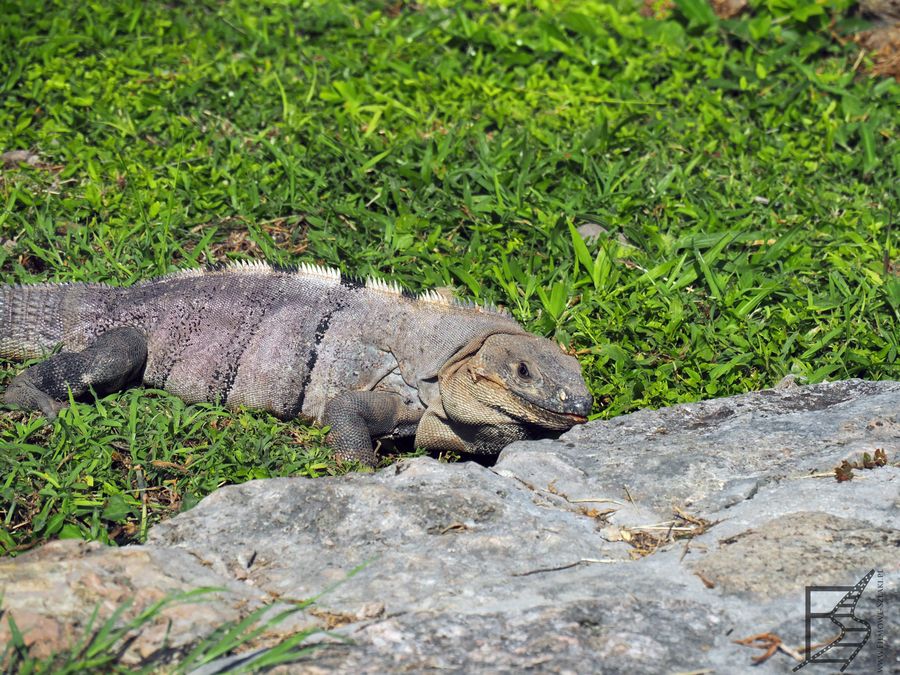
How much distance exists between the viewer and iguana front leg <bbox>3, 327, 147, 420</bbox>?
14.5 ft

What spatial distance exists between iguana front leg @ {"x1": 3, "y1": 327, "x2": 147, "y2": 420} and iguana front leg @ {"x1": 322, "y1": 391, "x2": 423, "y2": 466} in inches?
36.7

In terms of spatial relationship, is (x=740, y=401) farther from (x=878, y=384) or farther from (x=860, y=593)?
(x=860, y=593)

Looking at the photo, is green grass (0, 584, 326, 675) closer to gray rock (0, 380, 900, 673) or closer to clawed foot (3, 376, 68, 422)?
gray rock (0, 380, 900, 673)

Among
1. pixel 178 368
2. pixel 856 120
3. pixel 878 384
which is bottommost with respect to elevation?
pixel 178 368

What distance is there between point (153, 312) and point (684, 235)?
2.81m

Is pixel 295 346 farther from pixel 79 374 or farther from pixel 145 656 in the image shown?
pixel 145 656

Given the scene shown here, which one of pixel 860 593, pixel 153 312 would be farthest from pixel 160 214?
pixel 860 593

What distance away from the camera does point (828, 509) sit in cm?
342

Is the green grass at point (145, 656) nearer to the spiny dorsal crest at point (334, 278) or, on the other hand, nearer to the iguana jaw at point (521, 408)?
the iguana jaw at point (521, 408)

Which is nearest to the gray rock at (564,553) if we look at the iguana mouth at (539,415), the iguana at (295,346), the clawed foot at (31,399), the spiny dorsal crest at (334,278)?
the iguana mouth at (539,415)

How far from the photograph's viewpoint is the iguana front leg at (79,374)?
443cm

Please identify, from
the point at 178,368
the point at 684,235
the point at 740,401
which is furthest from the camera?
the point at 684,235

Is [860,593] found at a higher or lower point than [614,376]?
higher

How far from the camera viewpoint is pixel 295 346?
479 centimetres
